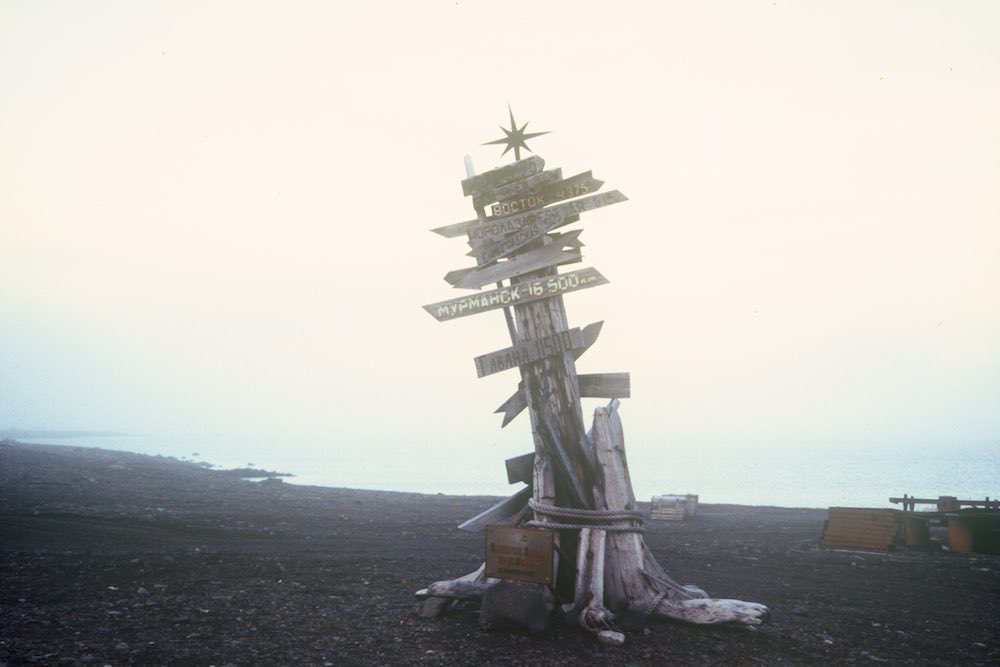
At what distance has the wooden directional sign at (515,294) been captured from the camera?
8.26 meters

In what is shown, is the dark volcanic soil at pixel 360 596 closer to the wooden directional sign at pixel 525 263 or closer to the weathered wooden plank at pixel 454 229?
the wooden directional sign at pixel 525 263

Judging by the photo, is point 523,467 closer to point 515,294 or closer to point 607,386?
point 607,386

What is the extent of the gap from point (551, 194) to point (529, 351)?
2.08 meters

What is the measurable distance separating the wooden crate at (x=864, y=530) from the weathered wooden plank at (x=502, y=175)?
39.8 feet

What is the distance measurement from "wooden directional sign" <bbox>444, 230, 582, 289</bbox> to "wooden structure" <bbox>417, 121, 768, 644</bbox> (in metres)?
0.01

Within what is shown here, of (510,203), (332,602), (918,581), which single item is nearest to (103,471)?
(332,602)

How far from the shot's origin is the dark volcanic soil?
21.8ft

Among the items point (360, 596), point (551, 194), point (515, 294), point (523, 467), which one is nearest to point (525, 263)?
point (515, 294)

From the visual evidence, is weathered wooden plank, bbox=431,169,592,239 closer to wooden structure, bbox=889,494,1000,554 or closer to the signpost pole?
the signpost pole

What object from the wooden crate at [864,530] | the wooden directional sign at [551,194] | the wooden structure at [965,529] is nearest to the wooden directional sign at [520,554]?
the wooden directional sign at [551,194]

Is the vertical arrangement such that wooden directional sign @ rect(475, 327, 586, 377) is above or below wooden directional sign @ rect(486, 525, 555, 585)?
above

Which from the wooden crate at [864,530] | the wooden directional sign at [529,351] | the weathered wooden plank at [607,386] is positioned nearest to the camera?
the wooden directional sign at [529,351]

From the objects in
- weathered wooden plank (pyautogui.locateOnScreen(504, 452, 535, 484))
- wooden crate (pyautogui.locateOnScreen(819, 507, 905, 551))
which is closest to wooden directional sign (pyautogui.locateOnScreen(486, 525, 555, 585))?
weathered wooden plank (pyautogui.locateOnScreen(504, 452, 535, 484))

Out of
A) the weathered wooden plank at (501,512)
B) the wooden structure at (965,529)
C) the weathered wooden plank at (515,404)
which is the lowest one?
the weathered wooden plank at (501,512)
